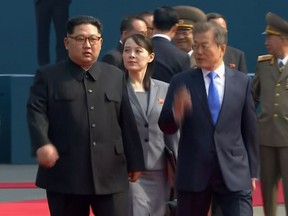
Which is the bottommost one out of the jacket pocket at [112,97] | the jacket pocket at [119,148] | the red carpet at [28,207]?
the red carpet at [28,207]

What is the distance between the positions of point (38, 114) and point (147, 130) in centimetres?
131

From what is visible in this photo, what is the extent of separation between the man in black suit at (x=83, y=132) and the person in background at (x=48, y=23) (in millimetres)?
6907

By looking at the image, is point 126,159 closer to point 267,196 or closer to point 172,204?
point 172,204

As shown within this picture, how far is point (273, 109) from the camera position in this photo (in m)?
8.35

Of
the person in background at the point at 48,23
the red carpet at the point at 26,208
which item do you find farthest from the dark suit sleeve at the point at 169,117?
the person in background at the point at 48,23

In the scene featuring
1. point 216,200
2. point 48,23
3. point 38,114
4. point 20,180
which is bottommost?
point 20,180

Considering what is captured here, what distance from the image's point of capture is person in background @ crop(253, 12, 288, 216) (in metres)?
8.30

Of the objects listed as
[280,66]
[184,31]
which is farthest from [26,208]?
[280,66]

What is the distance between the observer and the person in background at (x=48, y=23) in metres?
13.2

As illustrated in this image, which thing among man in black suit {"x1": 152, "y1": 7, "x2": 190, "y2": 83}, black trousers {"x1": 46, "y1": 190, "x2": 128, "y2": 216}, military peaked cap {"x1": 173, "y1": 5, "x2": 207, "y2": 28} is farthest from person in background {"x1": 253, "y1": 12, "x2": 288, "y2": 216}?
black trousers {"x1": 46, "y1": 190, "x2": 128, "y2": 216}

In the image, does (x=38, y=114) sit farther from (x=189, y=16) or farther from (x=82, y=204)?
(x=189, y=16)

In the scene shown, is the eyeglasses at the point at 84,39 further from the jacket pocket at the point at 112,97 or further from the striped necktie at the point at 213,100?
the striped necktie at the point at 213,100

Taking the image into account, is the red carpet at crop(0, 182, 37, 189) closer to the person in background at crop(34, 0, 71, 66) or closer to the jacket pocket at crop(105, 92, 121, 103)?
the person in background at crop(34, 0, 71, 66)

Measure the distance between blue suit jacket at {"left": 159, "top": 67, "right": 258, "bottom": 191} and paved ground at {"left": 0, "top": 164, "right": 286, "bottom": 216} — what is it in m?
3.11
